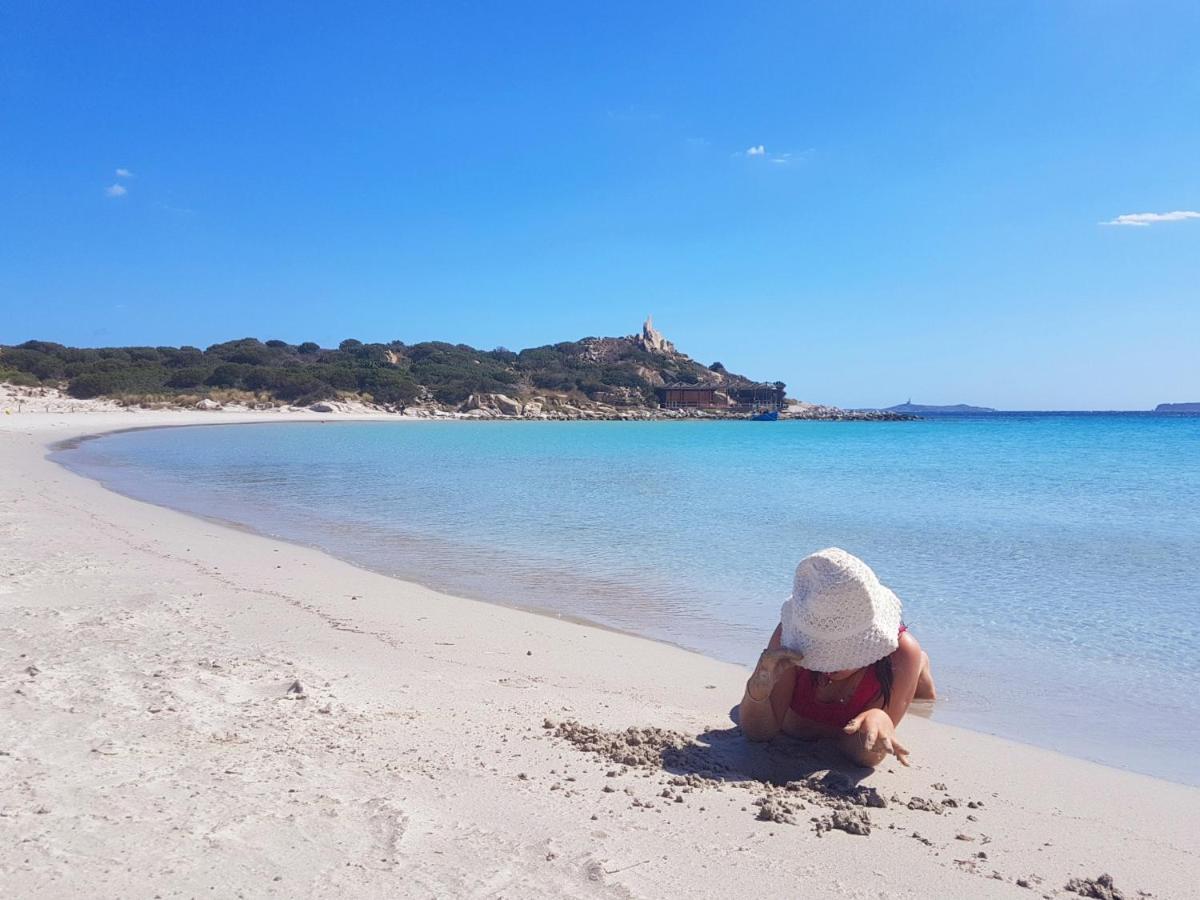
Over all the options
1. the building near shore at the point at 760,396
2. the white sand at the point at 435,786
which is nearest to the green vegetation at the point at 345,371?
the building near shore at the point at 760,396

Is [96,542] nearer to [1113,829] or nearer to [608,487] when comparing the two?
[1113,829]

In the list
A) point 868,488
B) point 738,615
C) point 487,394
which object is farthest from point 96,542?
point 487,394

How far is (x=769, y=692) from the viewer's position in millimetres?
3557

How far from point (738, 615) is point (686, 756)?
11.1 feet

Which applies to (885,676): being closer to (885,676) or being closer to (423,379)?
(885,676)

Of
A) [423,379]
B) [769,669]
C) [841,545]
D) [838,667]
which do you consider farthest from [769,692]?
[423,379]

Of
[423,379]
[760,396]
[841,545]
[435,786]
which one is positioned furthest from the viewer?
[760,396]

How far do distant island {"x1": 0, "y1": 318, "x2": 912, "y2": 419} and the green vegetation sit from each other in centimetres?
14

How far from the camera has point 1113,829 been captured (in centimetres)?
317

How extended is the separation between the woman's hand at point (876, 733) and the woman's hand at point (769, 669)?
34 cm

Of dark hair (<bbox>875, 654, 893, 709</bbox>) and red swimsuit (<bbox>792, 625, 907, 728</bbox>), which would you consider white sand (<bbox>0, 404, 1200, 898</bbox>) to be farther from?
dark hair (<bbox>875, 654, 893, 709</bbox>)

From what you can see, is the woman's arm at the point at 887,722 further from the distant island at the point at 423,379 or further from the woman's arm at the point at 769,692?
the distant island at the point at 423,379

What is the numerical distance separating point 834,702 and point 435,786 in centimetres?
170

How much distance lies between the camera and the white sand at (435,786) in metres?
2.54
